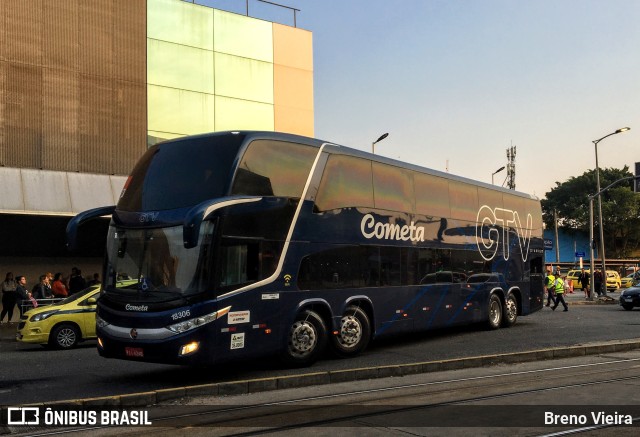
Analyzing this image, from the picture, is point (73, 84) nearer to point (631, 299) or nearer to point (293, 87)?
point (293, 87)

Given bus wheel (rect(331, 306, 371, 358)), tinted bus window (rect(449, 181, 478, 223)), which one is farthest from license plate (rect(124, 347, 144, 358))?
tinted bus window (rect(449, 181, 478, 223))

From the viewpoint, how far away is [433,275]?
1584 centimetres

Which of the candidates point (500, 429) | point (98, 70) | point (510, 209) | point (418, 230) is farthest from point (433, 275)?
point (98, 70)

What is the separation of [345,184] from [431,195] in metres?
3.42

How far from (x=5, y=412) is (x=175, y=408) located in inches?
77.4

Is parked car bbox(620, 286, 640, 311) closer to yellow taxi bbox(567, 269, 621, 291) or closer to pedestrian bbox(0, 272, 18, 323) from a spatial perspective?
yellow taxi bbox(567, 269, 621, 291)

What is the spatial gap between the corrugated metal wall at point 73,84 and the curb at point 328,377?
15456mm

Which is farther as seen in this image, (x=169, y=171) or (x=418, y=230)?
(x=418, y=230)

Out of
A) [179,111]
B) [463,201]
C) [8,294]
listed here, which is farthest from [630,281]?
[8,294]

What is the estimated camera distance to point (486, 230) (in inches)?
716

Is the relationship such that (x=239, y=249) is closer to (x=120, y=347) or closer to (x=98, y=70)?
(x=120, y=347)

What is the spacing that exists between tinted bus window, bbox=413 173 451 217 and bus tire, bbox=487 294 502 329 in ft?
11.2

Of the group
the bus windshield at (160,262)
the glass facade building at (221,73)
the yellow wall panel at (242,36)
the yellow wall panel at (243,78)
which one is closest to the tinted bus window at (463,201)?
the bus windshield at (160,262)

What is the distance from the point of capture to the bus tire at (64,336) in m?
16.2
